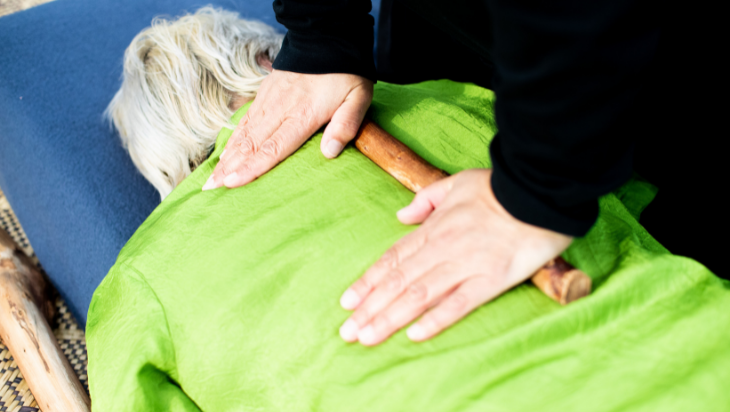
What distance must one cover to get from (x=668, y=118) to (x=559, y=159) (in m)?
0.68

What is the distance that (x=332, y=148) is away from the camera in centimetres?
78

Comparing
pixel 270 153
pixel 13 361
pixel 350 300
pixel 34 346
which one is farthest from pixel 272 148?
pixel 13 361

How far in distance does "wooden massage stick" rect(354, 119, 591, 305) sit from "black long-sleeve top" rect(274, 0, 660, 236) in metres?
0.06

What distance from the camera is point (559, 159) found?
47cm

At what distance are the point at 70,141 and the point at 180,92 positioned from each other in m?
0.51

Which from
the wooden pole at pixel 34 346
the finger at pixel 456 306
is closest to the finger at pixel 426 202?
the finger at pixel 456 306

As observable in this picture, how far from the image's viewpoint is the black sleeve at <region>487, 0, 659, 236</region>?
411 millimetres

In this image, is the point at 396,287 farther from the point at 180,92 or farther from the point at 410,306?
the point at 180,92

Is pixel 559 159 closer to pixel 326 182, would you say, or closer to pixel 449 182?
pixel 449 182

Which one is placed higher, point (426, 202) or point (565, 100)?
point (565, 100)

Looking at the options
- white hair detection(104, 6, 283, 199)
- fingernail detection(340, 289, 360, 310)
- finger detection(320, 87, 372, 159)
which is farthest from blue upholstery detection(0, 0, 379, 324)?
fingernail detection(340, 289, 360, 310)

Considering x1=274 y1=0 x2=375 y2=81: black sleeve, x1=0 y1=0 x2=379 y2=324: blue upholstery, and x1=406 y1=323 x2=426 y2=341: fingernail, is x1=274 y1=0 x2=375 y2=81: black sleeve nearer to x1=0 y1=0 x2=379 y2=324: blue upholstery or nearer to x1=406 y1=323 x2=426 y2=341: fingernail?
x1=406 y1=323 x2=426 y2=341: fingernail

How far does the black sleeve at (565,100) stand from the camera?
1.35 feet

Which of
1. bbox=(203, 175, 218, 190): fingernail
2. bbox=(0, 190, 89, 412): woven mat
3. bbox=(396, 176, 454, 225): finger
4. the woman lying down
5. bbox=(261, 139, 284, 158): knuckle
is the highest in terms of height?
bbox=(261, 139, 284, 158): knuckle
